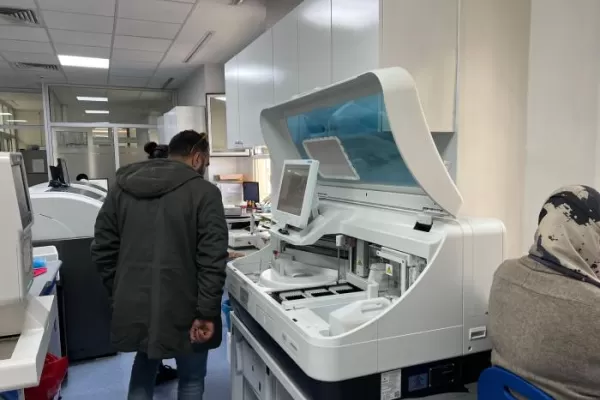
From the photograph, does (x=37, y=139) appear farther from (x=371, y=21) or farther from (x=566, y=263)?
(x=566, y=263)

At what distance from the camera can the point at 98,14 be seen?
389 centimetres

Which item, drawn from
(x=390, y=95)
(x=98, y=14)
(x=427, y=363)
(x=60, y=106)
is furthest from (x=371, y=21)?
(x=60, y=106)

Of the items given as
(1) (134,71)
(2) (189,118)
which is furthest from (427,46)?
(1) (134,71)

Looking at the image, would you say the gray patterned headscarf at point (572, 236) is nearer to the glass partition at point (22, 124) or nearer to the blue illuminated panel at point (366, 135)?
the blue illuminated panel at point (366, 135)

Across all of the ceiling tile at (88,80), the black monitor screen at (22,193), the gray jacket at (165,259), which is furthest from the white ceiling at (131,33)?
the black monitor screen at (22,193)

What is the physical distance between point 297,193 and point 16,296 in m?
1.05

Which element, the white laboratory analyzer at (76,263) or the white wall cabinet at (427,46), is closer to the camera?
the white wall cabinet at (427,46)

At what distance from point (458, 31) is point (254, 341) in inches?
→ 60.4

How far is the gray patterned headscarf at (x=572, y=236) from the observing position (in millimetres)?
1189

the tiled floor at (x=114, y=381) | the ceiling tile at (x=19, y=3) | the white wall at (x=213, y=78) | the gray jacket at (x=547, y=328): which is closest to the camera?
the gray jacket at (x=547, y=328)

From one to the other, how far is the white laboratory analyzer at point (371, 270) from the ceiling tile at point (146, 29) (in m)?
2.83

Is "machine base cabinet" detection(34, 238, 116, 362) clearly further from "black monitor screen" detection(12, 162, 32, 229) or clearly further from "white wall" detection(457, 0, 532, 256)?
"white wall" detection(457, 0, 532, 256)

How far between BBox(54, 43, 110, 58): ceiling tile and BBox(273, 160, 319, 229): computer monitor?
13.8ft

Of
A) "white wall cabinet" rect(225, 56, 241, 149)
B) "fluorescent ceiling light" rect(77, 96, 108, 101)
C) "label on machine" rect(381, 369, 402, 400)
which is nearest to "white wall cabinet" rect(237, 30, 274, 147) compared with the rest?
"white wall cabinet" rect(225, 56, 241, 149)
